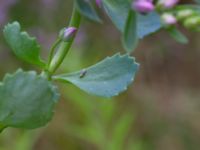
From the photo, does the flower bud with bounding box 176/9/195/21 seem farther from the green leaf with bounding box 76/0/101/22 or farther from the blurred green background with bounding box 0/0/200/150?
the blurred green background with bounding box 0/0/200/150

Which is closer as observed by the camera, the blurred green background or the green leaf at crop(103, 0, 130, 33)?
the green leaf at crop(103, 0, 130, 33)

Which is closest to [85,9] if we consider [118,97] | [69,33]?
[69,33]

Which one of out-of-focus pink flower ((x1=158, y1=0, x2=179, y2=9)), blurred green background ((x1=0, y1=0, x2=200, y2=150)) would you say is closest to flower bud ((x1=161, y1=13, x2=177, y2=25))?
out-of-focus pink flower ((x1=158, y1=0, x2=179, y2=9))

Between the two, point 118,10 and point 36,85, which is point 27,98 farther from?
point 118,10

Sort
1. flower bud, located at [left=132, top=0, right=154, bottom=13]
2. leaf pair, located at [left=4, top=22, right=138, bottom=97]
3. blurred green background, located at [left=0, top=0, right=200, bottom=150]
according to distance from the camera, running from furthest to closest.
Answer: blurred green background, located at [left=0, top=0, right=200, bottom=150]
leaf pair, located at [left=4, top=22, right=138, bottom=97]
flower bud, located at [left=132, top=0, right=154, bottom=13]

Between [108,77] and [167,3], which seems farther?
[108,77]

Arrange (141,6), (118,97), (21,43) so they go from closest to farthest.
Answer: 1. (141,6)
2. (21,43)
3. (118,97)

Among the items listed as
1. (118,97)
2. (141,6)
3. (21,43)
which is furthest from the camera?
(118,97)

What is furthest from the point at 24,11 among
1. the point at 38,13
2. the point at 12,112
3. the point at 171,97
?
the point at 12,112
